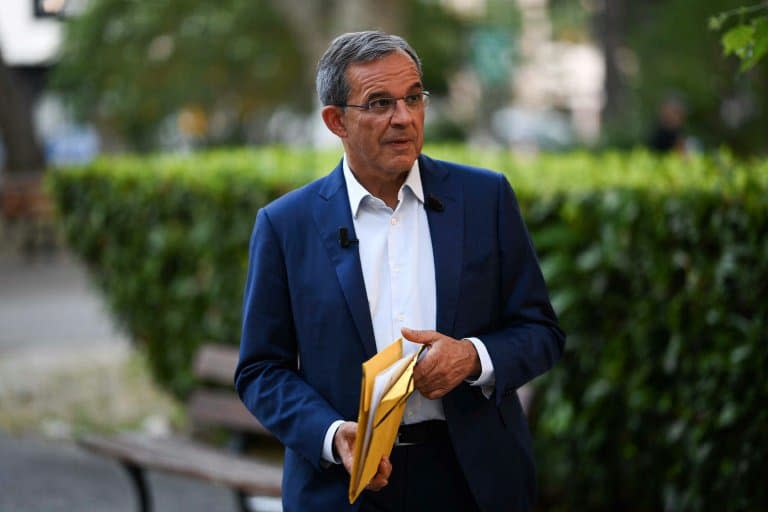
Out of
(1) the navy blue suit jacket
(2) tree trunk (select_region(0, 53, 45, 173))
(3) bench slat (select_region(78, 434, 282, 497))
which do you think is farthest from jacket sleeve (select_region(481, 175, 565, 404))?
(2) tree trunk (select_region(0, 53, 45, 173))

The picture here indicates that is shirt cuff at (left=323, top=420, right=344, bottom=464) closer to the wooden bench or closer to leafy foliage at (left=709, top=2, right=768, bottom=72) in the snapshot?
leafy foliage at (left=709, top=2, right=768, bottom=72)

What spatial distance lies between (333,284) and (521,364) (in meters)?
0.49

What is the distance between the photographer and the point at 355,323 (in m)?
3.02

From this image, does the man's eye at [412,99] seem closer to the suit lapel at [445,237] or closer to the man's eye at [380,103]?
the man's eye at [380,103]

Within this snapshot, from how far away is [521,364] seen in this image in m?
3.05

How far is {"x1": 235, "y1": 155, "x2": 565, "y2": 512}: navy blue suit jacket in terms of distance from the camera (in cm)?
304

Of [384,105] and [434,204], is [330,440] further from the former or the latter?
[384,105]

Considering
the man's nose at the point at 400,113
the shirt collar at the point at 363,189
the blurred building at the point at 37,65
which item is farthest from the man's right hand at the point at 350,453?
the blurred building at the point at 37,65

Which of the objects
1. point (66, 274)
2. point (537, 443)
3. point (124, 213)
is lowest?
point (66, 274)

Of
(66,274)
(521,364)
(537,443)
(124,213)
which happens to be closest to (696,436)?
(537,443)

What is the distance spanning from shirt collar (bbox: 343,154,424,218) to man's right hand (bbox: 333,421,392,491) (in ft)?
1.78

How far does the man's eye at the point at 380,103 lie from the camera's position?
3.00 m

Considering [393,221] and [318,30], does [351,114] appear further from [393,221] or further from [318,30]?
[318,30]

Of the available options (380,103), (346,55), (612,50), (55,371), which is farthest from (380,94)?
(612,50)
